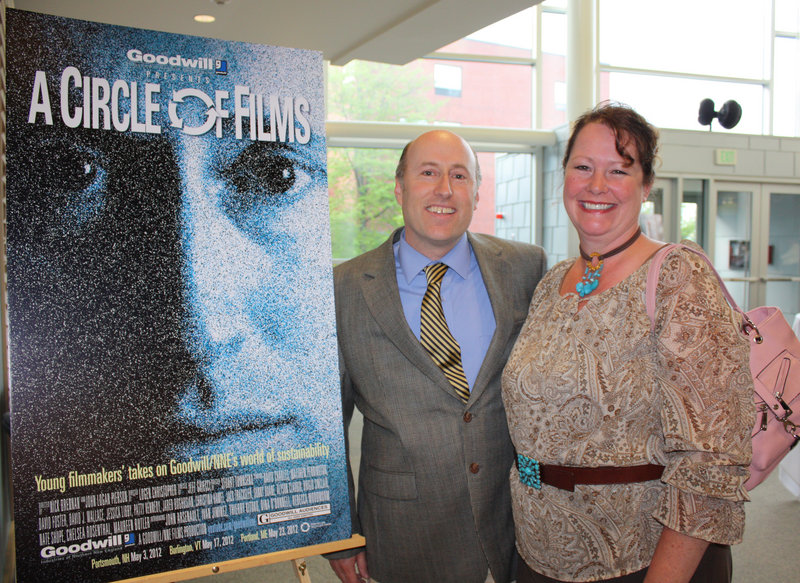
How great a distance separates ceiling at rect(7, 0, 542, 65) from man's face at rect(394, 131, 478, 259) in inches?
108

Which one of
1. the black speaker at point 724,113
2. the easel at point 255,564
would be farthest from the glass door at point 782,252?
the easel at point 255,564

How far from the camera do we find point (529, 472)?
1.45m

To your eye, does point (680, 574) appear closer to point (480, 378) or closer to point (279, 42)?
point (480, 378)

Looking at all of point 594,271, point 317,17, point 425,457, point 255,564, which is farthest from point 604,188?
point 317,17

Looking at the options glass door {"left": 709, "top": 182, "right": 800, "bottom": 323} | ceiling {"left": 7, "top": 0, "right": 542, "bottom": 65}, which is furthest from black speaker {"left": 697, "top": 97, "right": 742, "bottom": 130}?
ceiling {"left": 7, "top": 0, "right": 542, "bottom": 65}

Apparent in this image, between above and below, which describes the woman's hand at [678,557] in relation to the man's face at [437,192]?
below

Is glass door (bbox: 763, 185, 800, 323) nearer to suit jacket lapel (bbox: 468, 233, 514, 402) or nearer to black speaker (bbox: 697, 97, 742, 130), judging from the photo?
black speaker (bbox: 697, 97, 742, 130)

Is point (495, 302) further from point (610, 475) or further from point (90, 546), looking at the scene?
point (90, 546)

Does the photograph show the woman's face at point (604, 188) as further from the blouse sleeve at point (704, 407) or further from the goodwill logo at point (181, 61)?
the goodwill logo at point (181, 61)

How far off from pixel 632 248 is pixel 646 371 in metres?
0.30

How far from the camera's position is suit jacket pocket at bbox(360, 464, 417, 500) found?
1621 mm

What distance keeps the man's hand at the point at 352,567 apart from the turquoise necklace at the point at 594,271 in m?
0.95

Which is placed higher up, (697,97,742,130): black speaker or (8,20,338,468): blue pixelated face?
(697,97,742,130): black speaker

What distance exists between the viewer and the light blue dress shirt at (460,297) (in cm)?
175
